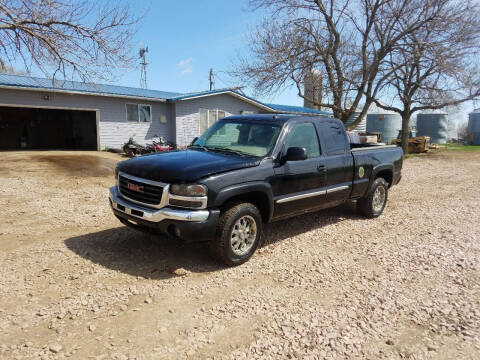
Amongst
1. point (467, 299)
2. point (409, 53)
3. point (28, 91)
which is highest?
point (409, 53)

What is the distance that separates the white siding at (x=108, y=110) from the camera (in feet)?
49.0

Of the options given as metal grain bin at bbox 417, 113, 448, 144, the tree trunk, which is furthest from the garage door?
metal grain bin at bbox 417, 113, 448, 144

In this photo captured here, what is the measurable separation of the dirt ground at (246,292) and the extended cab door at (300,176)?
68 cm

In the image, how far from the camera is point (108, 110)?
17.2 m

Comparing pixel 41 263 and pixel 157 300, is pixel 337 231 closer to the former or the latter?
pixel 157 300

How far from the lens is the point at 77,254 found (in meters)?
4.36

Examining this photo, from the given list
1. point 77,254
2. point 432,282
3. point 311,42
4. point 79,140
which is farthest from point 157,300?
point 79,140

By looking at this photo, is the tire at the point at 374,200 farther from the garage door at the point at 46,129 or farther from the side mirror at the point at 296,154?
the garage door at the point at 46,129

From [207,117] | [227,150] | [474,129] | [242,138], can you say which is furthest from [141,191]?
[474,129]

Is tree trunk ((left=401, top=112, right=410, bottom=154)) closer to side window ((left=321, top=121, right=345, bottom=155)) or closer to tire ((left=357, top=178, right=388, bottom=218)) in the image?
tire ((left=357, top=178, right=388, bottom=218))

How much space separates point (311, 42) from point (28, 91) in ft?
49.3

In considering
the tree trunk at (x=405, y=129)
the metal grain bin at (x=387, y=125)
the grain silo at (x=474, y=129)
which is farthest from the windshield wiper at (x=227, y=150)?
the grain silo at (x=474, y=129)

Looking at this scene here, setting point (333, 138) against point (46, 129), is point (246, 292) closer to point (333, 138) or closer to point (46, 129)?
point (333, 138)

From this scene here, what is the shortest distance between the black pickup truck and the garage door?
17.4m
